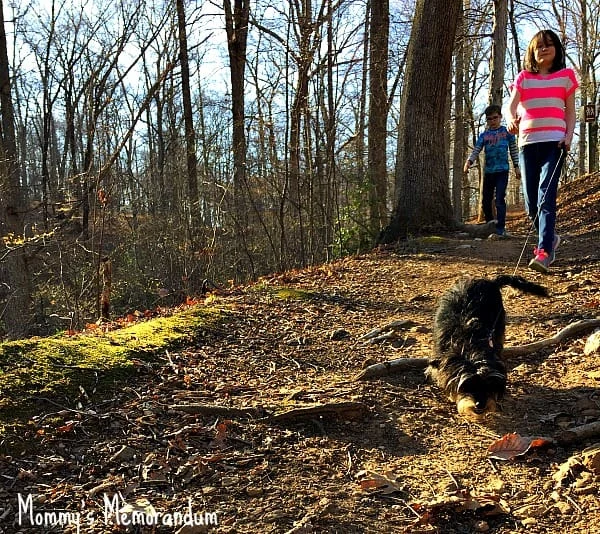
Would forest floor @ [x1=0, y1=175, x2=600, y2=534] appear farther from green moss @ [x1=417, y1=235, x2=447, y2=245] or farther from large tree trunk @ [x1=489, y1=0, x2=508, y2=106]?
large tree trunk @ [x1=489, y1=0, x2=508, y2=106]

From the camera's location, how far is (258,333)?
484cm

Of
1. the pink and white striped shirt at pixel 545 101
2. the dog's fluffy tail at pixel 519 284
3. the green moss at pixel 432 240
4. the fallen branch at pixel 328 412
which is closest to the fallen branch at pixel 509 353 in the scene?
the dog's fluffy tail at pixel 519 284

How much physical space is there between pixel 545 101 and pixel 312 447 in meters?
4.21

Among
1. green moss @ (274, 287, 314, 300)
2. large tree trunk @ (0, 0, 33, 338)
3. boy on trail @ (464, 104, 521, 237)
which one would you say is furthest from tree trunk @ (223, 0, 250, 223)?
green moss @ (274, 287, 314, 300)

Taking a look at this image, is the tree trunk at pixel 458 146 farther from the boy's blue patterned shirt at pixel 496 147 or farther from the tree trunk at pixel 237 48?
the boy's blue patterned shirt at pixel 496 147

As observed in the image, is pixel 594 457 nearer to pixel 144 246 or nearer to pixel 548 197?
pixel 548 197

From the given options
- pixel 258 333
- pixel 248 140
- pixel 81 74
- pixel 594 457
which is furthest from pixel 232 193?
pixel 81 74

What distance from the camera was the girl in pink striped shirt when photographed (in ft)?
17.0

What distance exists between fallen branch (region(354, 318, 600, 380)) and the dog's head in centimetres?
75

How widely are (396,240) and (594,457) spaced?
625 centimetres

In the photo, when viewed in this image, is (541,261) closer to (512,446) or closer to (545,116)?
(545,116)

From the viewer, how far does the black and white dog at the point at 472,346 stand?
3.05m

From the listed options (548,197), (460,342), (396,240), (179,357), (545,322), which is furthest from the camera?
(396,240)

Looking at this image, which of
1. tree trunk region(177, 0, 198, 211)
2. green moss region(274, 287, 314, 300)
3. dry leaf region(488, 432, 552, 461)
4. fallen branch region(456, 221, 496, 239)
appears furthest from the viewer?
tree trunk region(177, 0, 198, 211)
